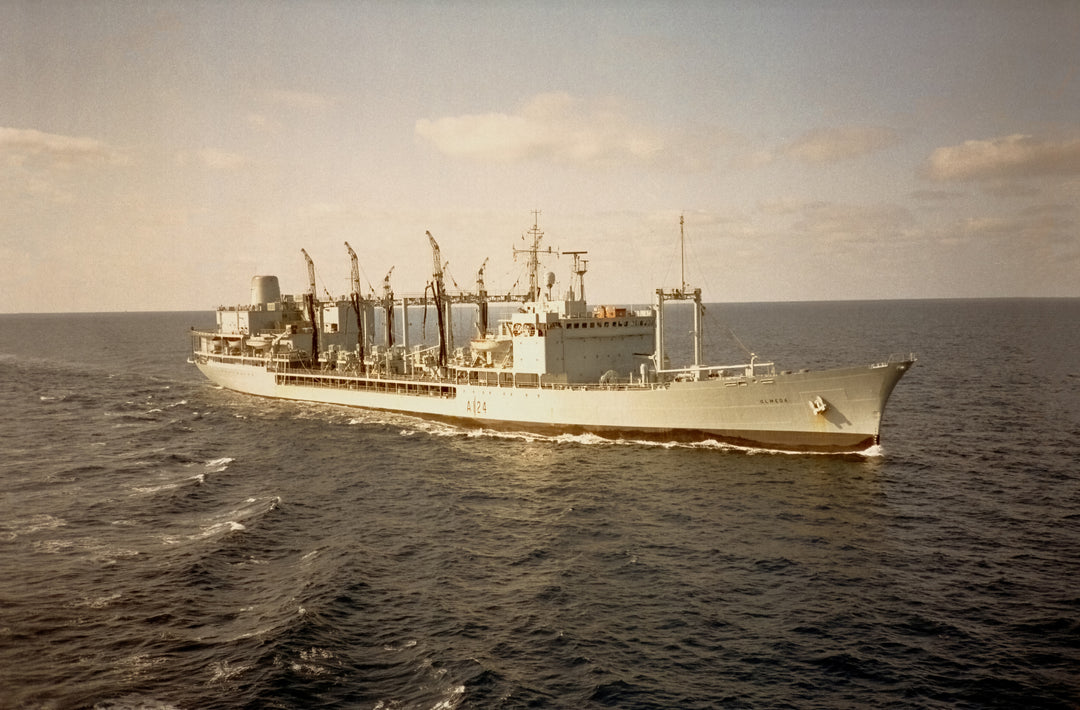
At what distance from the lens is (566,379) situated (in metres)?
48.0

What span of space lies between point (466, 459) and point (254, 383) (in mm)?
38013

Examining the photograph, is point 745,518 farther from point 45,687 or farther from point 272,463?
point 272,463

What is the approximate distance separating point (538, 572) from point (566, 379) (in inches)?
946

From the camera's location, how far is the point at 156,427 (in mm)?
52500

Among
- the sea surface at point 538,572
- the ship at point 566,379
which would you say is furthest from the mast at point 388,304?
the sea surface at point 538,572

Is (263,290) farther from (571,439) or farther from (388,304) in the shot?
(571,439)

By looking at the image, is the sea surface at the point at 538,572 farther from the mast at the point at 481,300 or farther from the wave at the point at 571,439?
the mast at the point at 481,300

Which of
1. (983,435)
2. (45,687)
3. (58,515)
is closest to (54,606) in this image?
(45,687)

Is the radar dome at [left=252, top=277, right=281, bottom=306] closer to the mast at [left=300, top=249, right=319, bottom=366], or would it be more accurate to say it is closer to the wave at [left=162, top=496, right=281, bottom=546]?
the mast at [left=300, top=249, right=319, bottom=366]

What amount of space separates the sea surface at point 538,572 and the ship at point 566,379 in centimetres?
181

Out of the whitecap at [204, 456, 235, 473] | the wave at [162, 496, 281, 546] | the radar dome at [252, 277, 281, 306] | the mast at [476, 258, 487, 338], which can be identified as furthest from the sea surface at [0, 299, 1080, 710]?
the radar dome at [252, 277, 281, 306]

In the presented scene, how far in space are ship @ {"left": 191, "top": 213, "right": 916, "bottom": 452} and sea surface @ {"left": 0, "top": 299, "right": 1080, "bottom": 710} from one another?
5.95ft

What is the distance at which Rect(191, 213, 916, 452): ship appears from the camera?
3938 cm

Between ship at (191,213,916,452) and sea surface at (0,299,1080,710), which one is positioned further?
ship at (191,213,916,452)
